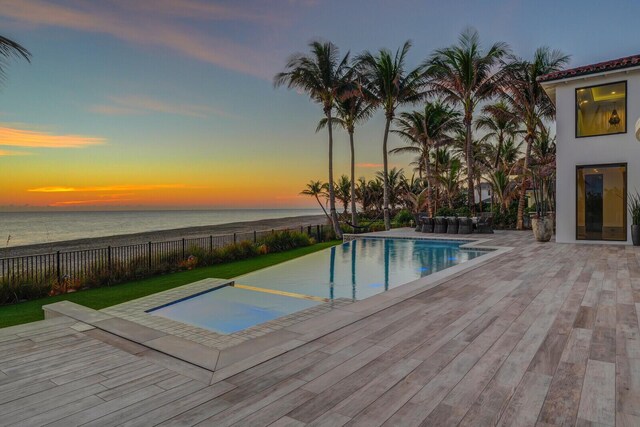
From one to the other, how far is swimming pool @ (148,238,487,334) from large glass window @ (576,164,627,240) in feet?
11.0

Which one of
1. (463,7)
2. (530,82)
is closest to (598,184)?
(530,82)

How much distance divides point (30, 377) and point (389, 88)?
1764 cm

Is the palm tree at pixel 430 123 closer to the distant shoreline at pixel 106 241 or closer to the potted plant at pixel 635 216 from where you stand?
the potted plant at pixel 635 216

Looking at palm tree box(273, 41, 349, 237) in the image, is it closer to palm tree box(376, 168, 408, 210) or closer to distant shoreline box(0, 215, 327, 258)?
palm tree box(376, 168, 408, 210)

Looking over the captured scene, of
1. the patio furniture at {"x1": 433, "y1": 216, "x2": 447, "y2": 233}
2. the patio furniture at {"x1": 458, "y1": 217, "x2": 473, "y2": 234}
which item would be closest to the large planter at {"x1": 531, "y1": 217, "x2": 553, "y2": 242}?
the patio furniture at {"x1": 458, "y1": 217, "x2": 473, "y2": 234}

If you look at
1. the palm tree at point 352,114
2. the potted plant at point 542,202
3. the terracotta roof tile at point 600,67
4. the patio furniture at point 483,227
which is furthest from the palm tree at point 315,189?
the terracotta roof tile at point 600,67

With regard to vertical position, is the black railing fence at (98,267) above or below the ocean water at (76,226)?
above

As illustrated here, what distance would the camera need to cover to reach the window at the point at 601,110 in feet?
31.5

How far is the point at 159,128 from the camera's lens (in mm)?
16625

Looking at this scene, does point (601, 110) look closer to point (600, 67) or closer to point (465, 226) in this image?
point (600, 67)

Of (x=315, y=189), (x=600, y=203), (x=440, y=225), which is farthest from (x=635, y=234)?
(x=315, y=189)

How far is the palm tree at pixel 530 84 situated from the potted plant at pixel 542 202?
893mm

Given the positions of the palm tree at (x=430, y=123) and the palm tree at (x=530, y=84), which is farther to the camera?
the palm tree at (x=430, y=123)

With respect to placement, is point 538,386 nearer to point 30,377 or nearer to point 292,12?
point 30,377
